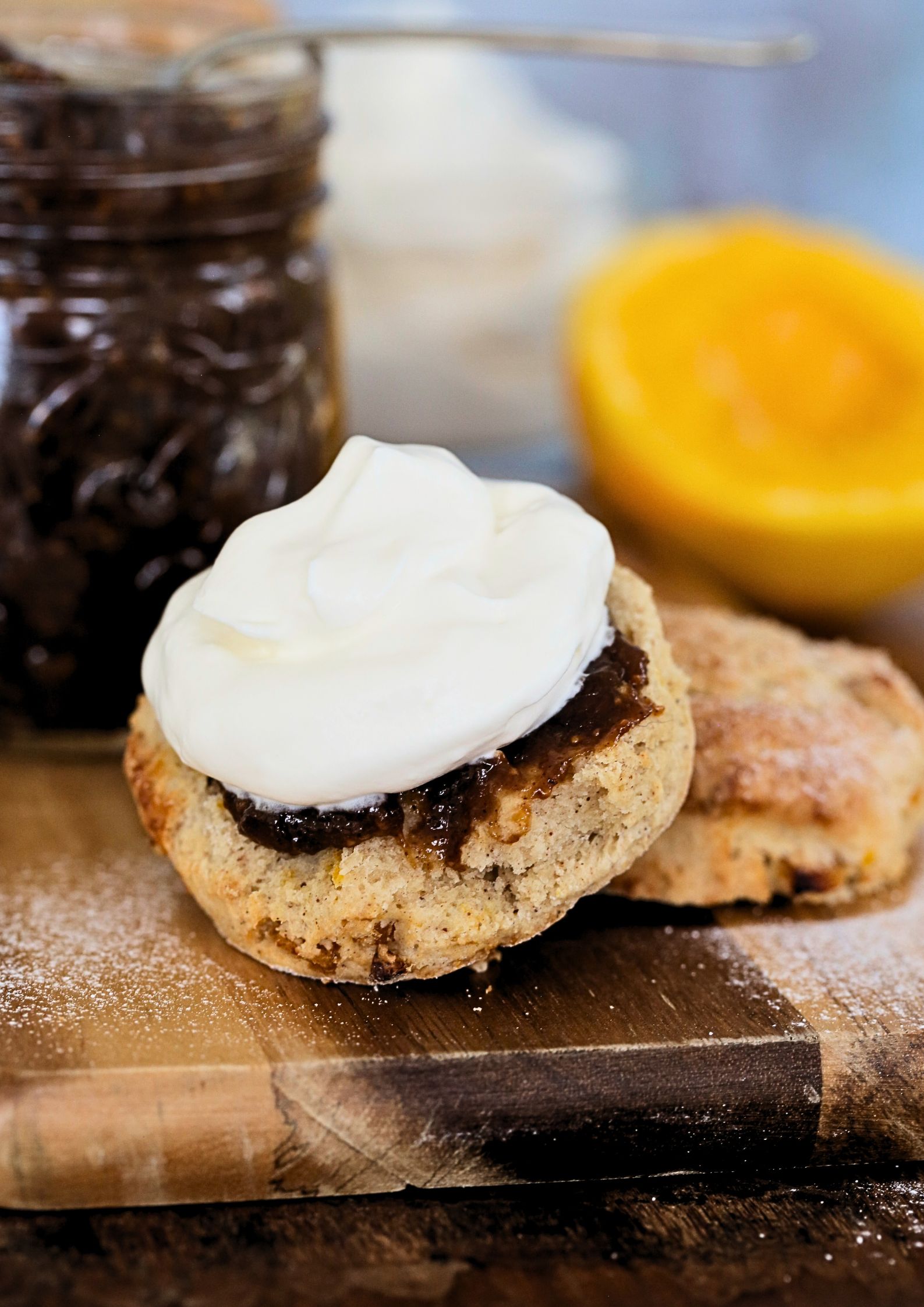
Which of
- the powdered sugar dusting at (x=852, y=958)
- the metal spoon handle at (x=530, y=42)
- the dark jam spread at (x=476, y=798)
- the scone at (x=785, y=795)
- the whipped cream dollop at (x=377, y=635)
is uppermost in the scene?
the metal spoon handle at (x=530, y=42)

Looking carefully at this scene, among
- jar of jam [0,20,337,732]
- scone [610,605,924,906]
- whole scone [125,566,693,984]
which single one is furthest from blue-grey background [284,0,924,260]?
whole scone [125,566,693,984]

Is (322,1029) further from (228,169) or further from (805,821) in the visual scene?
(228,169)

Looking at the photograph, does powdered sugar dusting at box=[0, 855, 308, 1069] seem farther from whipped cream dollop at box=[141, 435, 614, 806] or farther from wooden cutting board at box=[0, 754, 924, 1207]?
A: whipped cream dollop at box=[141, 435, 614, 806]

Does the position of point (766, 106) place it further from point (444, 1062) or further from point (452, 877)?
point (444, 1062)

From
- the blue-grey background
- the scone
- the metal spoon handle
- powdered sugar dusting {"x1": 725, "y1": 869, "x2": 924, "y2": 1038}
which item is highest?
the metal spoon handle

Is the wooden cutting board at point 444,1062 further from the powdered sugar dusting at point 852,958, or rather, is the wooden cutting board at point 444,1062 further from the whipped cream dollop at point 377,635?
the whipped cream dollop at point 377,635

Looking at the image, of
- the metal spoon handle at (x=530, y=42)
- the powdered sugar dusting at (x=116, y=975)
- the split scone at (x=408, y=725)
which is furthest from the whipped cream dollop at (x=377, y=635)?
the metal spoon handle at (x=530, y=42)

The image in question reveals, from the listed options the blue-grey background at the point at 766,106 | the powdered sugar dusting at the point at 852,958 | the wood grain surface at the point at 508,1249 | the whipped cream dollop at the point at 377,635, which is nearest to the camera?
the wood grain surface at the point at 508,1249

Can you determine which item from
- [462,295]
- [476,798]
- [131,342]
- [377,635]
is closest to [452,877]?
[476,798]

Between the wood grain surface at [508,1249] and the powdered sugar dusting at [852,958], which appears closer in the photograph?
the wood grain surface at [508,1249]
